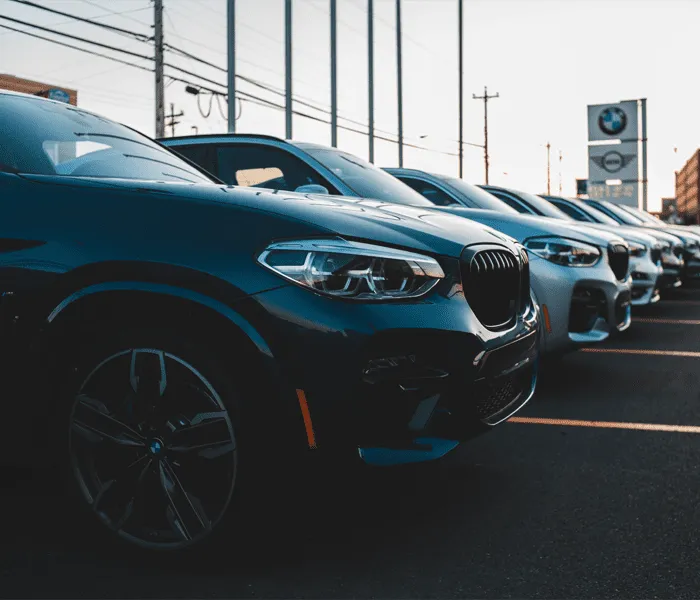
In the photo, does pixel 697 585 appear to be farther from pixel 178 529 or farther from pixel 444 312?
pixel 178 529

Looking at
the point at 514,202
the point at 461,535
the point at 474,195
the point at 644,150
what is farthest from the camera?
the point at 644,150

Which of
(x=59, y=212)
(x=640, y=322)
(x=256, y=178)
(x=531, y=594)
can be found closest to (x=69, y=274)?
(x=59, y=212)

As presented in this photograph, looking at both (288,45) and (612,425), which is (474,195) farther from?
(288,45)

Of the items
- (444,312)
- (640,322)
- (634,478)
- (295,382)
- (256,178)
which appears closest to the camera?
(295,382)

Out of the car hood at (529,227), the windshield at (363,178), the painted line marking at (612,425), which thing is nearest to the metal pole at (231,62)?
the windshield at (363,178)

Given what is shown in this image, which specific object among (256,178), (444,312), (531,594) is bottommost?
(531,594)

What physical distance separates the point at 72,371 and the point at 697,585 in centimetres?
215


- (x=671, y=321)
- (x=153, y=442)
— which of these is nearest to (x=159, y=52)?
(x=671, y=321)

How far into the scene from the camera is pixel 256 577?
2875 mm

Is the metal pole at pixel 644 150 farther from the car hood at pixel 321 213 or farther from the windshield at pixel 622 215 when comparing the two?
the car hood at pixel 321 213

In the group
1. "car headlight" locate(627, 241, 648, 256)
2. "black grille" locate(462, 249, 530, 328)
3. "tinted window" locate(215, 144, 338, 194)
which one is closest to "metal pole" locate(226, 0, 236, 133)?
"car headlight" locate(627, 241, 648, 256)

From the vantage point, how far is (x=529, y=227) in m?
6.57

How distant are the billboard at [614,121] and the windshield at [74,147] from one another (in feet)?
89.1

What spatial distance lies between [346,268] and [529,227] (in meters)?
4.01
